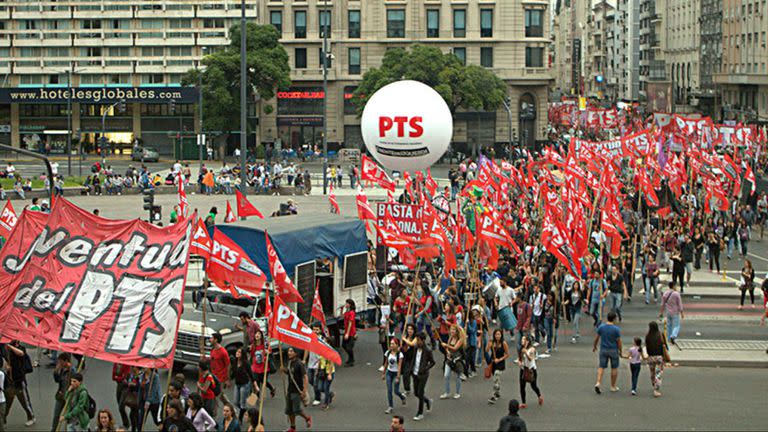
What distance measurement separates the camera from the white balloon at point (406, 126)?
1141 inches

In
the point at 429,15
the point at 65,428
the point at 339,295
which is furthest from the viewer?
the point at 429,15

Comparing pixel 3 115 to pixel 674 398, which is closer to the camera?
pixel 674 398

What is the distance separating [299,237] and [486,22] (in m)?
67.0

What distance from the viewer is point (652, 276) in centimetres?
2800

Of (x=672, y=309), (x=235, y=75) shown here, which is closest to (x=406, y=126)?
(x=672, y=309)

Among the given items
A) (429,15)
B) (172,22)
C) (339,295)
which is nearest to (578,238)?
(339,295)

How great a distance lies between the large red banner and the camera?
15.0 m

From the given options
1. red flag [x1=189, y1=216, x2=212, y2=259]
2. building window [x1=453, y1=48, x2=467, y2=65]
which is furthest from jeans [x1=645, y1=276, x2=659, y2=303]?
building window [x1=453, y1=48, x2=467, y2=65]

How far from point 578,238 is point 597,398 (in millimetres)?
7245

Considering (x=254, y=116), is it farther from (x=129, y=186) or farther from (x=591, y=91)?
(x=591, y=91)

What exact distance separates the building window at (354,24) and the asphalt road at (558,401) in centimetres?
6533

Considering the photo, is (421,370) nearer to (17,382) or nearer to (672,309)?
(17,382)

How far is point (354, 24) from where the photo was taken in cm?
8688

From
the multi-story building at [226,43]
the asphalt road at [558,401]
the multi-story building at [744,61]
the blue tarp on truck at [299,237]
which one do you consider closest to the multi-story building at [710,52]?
the multi-story building at [744,61]
